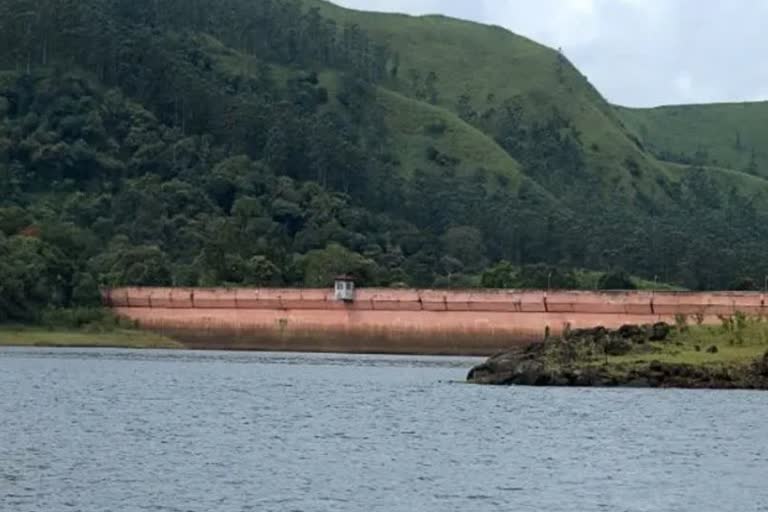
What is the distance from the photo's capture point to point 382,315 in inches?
5979

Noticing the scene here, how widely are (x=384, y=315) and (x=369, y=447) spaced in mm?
90484

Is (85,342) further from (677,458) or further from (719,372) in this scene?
(677,458)

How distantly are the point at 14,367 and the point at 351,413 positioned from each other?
129 feet

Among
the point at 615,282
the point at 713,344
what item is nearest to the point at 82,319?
the point at 615,282

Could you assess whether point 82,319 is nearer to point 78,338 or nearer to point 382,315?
point 78,338

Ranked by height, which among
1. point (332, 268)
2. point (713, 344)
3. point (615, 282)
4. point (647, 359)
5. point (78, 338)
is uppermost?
point (332, 268)

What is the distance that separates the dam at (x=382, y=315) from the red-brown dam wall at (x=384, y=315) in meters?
0.08

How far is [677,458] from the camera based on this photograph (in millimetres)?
59406

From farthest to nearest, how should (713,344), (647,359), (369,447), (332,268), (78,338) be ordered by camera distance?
(332,268) → (78,338) → (713,344) → (647,359) → (369,447)

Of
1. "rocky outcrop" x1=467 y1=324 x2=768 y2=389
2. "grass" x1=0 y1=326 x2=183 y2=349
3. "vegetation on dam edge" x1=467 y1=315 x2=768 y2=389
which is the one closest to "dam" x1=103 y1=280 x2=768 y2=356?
"grass" x1=0 y1=326 x2=183 y2=349

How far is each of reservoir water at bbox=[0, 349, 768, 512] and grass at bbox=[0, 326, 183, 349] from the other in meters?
47.3

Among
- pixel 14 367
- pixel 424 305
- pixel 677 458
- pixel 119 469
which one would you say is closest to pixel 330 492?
pixel 119 469

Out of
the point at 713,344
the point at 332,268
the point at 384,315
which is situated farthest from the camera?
the point at 332,268

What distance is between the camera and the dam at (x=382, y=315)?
14375cm
